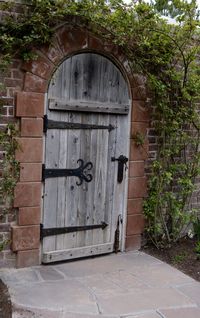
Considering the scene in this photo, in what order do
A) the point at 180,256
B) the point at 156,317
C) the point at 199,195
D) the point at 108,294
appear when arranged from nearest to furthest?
1. the point at 156,317
2. the point at 108,294
3. the point at 180,256
4. the point at 199,195

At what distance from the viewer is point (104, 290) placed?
4.48m

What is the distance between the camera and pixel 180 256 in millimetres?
5574

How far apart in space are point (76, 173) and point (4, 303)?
1702mm

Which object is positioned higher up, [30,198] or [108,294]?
[30,198]

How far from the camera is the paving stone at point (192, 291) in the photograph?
175 inches

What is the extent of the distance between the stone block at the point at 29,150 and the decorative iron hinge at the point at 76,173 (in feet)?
0.54

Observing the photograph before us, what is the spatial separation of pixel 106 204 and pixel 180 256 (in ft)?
3.59

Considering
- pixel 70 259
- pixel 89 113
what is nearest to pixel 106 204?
pixel 70 259

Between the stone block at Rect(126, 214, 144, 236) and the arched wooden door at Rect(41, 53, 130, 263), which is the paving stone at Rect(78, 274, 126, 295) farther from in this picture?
the stone block at Rect(126, 214, 144, 236)

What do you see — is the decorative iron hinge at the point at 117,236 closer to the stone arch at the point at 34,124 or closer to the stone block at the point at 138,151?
the stone block at the point at 138,151

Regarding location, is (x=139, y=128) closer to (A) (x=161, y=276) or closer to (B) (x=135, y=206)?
(B) (x=135, y=206)

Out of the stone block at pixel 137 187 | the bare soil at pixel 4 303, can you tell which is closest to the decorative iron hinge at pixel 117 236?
the stone block at pixel 137 187

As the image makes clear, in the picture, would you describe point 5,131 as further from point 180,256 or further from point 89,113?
point 180,256

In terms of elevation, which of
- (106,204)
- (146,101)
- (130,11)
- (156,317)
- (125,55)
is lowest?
(156,317)
